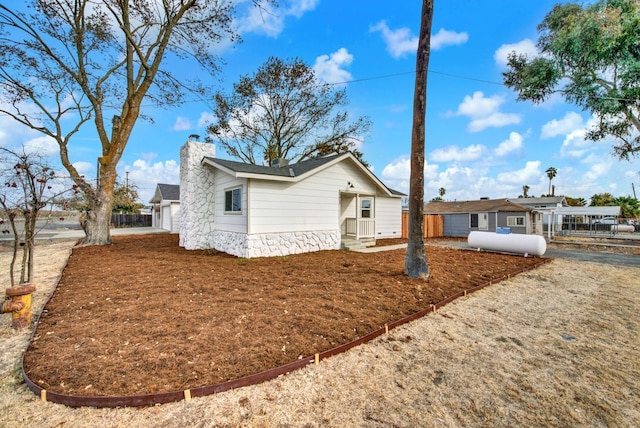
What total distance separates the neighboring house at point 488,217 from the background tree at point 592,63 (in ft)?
19.8

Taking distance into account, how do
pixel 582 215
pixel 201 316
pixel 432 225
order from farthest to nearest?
pixel 582 215
pixel 432 225
pixel 201 316

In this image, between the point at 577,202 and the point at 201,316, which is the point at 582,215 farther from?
the point at 201,316

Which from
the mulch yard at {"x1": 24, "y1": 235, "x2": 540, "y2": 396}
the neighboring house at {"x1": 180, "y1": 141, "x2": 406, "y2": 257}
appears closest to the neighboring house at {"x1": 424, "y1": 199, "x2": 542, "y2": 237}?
the neighboring house at {"x1": 180, "y1": 141, "x2": 406, "y2": 257}

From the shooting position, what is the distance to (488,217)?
68.9 feet

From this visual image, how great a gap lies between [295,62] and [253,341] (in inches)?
829

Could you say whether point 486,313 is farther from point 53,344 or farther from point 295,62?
point 295,62

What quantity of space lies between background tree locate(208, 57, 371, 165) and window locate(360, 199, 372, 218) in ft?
30.8

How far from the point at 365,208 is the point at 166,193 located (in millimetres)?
20078

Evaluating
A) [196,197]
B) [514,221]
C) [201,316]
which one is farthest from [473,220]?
[201,316]

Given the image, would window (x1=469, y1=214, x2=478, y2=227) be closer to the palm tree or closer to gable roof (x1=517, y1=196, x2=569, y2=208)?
gable roof (x1=517, y1=196, x2=569, y2=208)

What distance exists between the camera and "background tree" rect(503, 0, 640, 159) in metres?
12.5

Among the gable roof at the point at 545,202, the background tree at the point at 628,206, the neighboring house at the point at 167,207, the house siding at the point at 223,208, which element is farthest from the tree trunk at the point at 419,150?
Result: the background tree at the point at 628,206

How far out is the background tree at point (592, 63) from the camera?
490 inches

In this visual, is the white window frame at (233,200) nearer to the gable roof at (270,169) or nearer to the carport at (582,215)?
the gable roof at (270,169)
